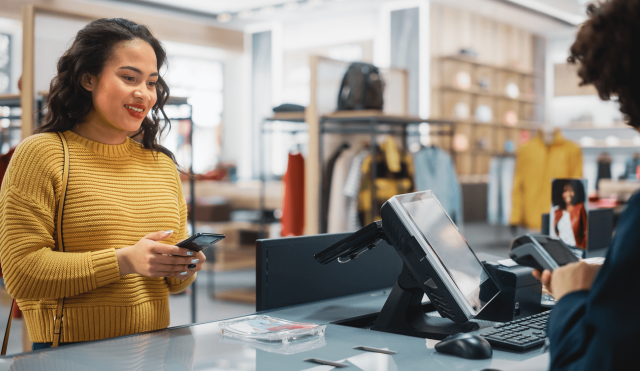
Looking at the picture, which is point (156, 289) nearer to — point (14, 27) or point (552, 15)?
point (14, 27)

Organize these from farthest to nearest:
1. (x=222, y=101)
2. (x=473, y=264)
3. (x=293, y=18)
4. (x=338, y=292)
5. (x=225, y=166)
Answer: (x=222, y=101)
(x=293, y=18)
(x=225, y=166)
(x=338, y=292)
(x=473, y=264)

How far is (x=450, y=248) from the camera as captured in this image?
4.58 ft

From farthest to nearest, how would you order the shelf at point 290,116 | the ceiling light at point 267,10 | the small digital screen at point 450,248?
the ceiling light at point 267,10 < the shelf at point 290,116 < the small digital screen at point 450,248

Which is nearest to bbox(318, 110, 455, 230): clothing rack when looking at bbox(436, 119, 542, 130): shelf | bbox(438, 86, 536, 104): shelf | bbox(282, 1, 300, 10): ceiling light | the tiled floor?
the tiled floor

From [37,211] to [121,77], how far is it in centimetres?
37

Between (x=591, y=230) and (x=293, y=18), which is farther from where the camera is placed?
(x=293, y=18)

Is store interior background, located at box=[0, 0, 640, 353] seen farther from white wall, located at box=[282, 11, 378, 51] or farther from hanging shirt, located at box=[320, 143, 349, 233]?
hanging shirt, located at box=[320, 143, 349, 233]

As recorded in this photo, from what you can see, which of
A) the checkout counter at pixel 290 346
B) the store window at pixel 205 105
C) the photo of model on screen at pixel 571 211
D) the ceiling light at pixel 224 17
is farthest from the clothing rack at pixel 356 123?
the store window at pixel 205 105

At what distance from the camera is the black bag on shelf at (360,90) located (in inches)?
187

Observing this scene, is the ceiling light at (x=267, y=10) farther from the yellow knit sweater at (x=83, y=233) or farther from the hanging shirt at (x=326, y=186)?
the yellow knit sweater at (x=83, y=233)

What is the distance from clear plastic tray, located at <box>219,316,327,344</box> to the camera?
4.17 ft

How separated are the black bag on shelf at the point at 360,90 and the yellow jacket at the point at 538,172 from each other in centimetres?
236

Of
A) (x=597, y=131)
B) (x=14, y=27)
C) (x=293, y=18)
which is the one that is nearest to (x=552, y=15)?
(x=597, y=131)

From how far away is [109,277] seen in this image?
1.32 m
